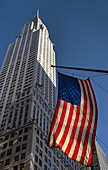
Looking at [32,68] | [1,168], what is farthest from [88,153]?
[32,68]

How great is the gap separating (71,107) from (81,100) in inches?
66.0

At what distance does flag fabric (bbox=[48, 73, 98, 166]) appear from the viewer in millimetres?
21906

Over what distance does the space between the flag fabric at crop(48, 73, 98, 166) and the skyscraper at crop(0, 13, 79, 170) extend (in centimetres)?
1959

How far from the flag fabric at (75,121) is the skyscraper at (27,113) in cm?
1959

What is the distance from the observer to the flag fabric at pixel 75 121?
2191 centimetres

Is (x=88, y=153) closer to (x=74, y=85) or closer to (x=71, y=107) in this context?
(x=71, y=107)

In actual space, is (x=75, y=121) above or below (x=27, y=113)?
below

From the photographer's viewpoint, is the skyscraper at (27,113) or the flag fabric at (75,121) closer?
the flag fabric at (75,121)

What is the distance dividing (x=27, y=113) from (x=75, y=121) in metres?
33.2

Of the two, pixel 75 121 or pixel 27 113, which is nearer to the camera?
pixel 75 121

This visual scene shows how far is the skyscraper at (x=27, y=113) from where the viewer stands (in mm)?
43562

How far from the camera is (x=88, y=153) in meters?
21.8

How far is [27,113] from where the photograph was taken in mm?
55250

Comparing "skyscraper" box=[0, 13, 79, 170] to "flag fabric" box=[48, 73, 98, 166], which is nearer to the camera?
"flag fabric" box=[48, 73, 98, 166]
